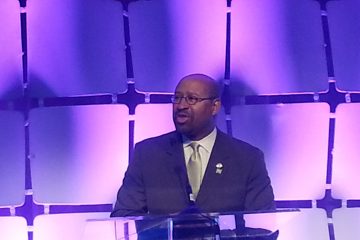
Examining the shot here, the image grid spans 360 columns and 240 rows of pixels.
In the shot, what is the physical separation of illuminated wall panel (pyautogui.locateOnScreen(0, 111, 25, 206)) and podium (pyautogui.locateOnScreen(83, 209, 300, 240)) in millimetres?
1335

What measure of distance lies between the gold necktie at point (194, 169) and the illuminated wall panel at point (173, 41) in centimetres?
53

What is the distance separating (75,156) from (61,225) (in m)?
0.33

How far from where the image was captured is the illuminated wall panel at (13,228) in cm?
318

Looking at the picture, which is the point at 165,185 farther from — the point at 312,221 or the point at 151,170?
the point at 312,221

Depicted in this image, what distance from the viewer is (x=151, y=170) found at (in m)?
2.68

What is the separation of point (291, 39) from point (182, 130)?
0.84 metres

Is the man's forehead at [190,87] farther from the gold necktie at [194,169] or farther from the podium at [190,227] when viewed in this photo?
the podium at [190,227]

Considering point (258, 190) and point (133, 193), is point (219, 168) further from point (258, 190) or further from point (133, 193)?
point (133, 193)

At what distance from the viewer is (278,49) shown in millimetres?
3250

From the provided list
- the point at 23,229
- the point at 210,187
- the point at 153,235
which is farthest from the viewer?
the point at 23,229

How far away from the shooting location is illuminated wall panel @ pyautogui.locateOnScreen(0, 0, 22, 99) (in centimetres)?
321

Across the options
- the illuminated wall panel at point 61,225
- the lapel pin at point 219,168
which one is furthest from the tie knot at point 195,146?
the illuminated wall panel at point 61,225

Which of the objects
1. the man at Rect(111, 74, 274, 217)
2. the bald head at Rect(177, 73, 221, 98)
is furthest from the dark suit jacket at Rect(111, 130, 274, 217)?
the bald head at Rect(177, 73, 221, 98)

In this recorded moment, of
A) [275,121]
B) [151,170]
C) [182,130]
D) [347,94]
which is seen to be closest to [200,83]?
[182,130]
